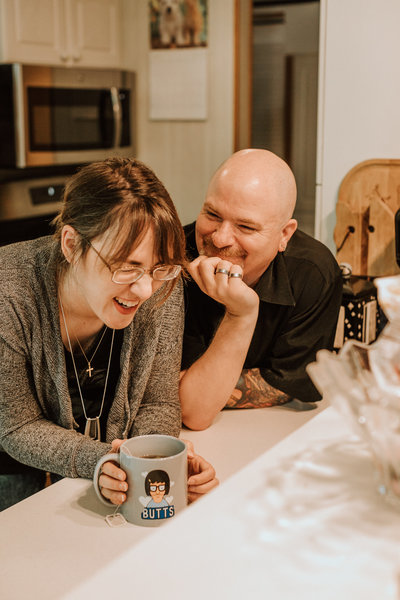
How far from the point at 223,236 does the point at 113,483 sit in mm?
733

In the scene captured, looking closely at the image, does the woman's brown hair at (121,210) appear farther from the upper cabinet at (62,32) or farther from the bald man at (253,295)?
the upper cabinet at (62,32)

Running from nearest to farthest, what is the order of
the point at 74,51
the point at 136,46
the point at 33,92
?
the point at 33,92 → the point at 74,51 → the point at 136,46

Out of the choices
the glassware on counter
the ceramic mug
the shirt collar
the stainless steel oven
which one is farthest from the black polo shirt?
the stainless steel oven

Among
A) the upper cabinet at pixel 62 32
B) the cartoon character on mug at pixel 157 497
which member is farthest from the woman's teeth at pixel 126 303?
the upper cabinet at pixel 62 32

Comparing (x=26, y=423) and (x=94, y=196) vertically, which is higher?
(x=94, y=196)

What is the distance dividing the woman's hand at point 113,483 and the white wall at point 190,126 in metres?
2.92

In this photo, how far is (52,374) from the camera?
1352 mm

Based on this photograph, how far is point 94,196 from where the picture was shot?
129 centimetres

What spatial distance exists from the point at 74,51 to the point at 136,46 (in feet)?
1.40

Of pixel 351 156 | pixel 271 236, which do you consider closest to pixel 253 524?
pixel 271 236

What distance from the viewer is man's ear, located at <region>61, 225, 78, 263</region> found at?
1.30m

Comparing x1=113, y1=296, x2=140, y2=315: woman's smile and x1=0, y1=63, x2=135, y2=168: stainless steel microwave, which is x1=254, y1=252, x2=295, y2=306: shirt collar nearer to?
x1=113, y1=296, x2=140, y2=315: woman's smile

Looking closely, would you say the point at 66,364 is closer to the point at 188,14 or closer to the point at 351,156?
the point at 351,156

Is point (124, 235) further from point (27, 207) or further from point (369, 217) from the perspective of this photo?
point (27, 207)
